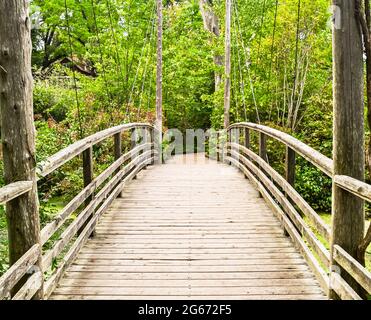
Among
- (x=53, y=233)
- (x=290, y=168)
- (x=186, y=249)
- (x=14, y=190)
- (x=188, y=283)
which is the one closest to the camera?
(x=14, y=190)

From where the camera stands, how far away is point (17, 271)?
8.40ft

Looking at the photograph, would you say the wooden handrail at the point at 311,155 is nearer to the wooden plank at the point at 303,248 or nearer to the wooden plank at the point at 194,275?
the wooden plank at the point at 303,248

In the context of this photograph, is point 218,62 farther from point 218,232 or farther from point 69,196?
point 218,232

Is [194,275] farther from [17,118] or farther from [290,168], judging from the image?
[17,118]

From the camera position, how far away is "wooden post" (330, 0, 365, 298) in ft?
8.93

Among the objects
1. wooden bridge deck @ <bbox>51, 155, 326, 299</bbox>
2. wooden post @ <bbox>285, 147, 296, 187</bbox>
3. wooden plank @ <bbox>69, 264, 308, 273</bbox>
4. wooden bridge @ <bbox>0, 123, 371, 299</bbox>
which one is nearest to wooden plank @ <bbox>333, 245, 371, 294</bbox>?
wooden bridge @ <bbox>0, 123, 371, 299</bbox>

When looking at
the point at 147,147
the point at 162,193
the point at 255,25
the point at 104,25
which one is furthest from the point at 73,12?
the point at 162,193

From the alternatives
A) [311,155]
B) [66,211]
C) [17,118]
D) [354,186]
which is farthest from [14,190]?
[311,155]

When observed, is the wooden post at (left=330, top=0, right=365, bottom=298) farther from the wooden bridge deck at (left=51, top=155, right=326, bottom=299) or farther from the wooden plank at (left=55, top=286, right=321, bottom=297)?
the wooden bridge deck at (left=51, top=155, right=326, bottom=299)

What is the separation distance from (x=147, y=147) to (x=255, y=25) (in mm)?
8073

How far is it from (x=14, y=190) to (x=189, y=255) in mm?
1963

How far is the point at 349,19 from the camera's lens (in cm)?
270

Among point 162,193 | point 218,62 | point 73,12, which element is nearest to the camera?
point 162,193

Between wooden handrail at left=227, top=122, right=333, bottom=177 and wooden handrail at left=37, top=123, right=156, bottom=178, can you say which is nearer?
wooden handrail at left=37, top=123, right=156, bottom=178
